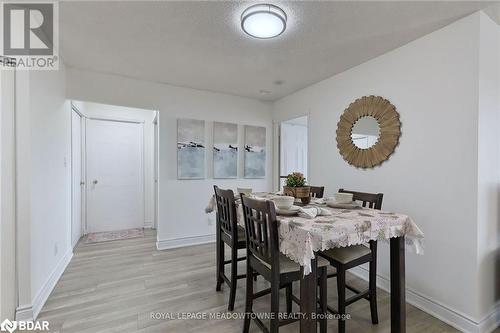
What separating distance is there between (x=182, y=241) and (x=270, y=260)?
249cm

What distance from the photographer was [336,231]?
1.34 m

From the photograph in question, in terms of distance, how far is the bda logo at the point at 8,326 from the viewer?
1715 mm

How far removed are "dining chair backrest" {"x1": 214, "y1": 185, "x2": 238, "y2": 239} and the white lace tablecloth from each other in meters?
0.57

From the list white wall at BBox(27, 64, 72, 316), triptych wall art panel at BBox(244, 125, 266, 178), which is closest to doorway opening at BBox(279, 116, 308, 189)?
triptych wall art panel at BBox(244, 125, 266, 178)

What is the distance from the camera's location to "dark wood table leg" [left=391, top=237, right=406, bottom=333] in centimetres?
164

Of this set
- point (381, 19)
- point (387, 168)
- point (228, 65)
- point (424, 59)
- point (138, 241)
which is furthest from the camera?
point (138, 241)

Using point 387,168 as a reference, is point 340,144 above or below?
above

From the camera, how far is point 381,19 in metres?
1.89

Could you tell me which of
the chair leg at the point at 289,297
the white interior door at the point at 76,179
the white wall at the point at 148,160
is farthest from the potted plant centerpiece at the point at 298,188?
the white wall at the point at 148,160

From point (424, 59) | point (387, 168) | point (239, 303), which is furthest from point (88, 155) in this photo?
point (424, 59)

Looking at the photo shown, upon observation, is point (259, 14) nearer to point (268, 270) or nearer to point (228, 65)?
point (228, 65)

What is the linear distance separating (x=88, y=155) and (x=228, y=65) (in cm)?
309

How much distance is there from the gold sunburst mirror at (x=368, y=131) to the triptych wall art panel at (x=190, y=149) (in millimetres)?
2052

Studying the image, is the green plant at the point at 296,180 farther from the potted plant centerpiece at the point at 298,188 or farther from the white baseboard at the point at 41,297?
the white baseboard at the point at 41,297
